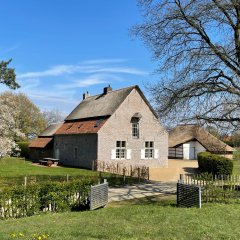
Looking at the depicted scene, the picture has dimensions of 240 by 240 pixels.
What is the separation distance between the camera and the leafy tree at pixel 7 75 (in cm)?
3569

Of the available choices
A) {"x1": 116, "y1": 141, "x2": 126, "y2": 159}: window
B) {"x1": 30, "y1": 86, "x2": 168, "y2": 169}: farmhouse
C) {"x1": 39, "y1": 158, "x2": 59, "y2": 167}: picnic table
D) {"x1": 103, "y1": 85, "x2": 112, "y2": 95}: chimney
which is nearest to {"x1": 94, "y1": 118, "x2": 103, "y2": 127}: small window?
{"x1": 30, "y1": 86, "x2": 168, "y2": 169}: farmhouse

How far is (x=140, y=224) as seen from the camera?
37.2 feet

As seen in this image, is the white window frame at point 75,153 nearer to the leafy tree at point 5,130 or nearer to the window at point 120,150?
the window at point 120,150

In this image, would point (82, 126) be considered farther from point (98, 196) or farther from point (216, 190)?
point (216, 190)

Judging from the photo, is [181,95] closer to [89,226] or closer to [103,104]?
[89,226]

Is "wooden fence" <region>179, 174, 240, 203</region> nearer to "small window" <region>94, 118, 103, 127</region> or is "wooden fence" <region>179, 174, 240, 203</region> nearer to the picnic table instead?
"small window" <region>94, 118, 103, 127</region>

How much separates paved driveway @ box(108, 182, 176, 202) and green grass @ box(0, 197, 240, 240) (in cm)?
429

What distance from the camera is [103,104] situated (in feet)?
132

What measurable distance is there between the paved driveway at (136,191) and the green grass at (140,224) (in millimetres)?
4293

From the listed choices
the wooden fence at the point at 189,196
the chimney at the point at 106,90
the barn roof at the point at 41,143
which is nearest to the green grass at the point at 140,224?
the wooden fence at the point at 189,196

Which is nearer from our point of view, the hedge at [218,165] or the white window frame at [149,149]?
the hedge at [218,165]

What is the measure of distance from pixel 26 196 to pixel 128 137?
24285 millimetres

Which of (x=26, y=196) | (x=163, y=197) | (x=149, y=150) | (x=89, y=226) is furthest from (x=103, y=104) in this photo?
Result: (x=89, y=226)

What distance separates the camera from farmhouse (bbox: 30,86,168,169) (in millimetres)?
36344
